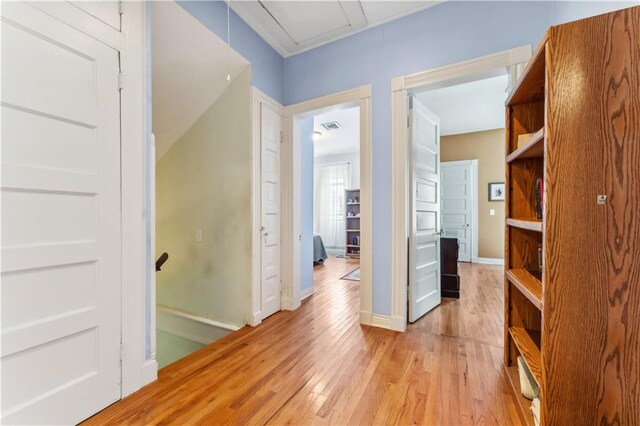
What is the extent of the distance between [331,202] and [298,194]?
4906mm

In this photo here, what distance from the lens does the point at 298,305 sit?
3.14 meters

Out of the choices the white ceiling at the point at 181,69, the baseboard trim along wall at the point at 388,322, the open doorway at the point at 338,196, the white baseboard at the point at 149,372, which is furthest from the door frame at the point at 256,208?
the open doorway at the point at 338,196

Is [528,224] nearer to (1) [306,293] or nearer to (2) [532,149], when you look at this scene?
(2) [532,149]

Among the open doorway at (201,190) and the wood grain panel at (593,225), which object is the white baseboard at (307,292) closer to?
the open doorway at (201,190)

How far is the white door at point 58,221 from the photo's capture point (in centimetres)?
119

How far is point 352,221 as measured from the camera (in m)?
7.56

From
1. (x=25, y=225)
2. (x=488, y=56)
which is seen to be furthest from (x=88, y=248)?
(x=488, y=56)

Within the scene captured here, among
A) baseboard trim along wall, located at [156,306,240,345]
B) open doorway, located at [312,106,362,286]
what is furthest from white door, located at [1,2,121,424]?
open doorway, located at [312,106,362,286]

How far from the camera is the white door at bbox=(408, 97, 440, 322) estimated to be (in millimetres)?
2600

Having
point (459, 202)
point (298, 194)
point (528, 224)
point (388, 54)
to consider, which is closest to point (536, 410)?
point (528, 224)

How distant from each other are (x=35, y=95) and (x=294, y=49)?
237 cm

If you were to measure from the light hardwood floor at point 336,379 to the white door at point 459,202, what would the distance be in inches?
140

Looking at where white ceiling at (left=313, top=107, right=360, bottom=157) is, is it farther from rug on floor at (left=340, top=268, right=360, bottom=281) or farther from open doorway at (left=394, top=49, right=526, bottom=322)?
rug on floor at (left=340, top=268, right=360, bottom=281)

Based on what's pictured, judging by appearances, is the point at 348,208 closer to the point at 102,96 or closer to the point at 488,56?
the point at 488,56
